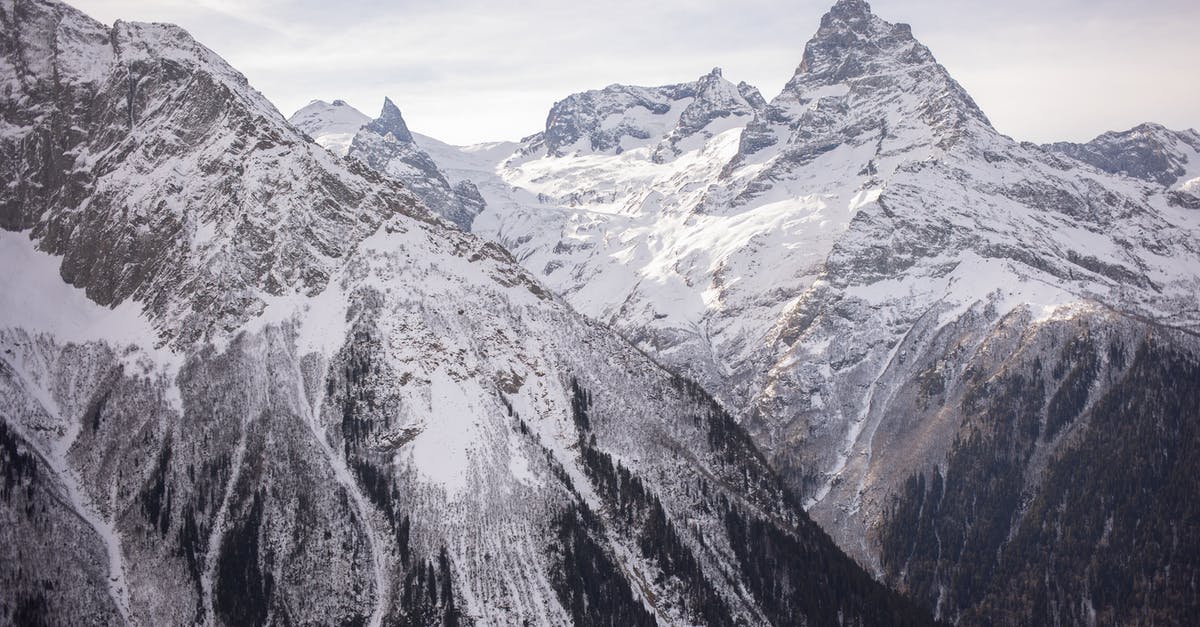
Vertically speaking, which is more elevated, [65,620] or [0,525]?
[0,525]

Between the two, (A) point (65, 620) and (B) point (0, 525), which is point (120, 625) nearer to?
(A) point (65, 620)

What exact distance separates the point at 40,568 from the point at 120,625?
15484mm

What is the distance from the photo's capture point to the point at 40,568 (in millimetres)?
198375

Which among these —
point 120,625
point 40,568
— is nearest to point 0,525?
point 40,568

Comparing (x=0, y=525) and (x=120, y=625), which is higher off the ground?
(x=0, y=525)

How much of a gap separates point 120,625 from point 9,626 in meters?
17.7

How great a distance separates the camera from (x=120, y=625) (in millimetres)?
199875

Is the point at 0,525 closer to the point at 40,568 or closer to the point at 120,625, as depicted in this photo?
the point at 40,568

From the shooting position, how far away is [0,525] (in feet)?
655

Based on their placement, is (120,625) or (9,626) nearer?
(9,626)

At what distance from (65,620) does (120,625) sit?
8.52 meters

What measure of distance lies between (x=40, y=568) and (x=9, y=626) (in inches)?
514

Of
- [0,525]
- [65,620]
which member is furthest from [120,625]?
[0,525]
